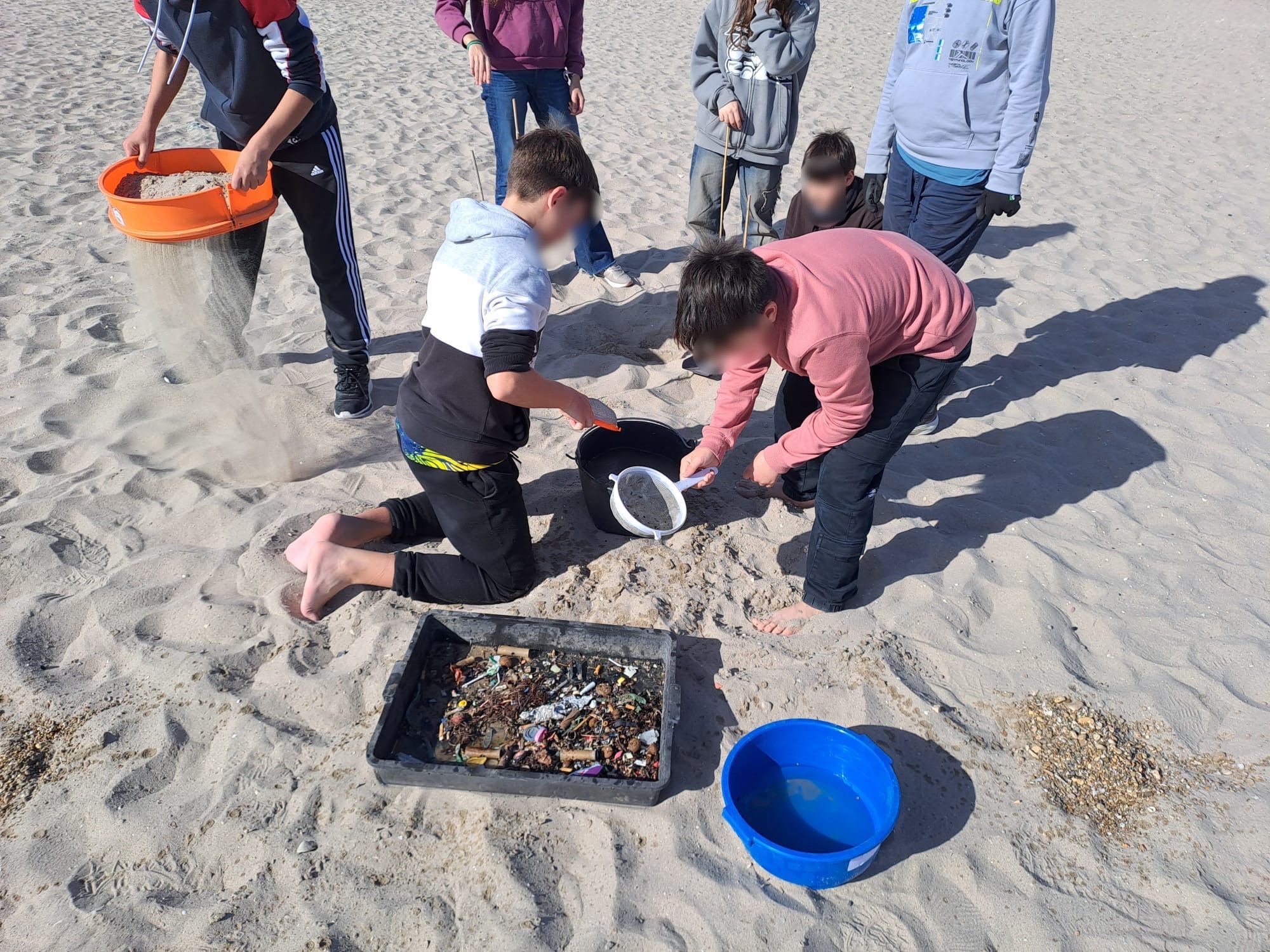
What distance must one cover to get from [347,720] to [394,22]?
10.3 metres

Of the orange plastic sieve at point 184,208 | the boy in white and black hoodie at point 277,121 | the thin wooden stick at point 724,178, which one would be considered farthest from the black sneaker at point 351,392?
the thin wooden stick at point 724,178

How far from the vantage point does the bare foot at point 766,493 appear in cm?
299

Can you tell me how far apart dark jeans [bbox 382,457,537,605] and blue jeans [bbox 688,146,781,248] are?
6.81ft

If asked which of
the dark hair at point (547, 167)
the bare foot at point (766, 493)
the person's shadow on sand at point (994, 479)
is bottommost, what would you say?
the person's shadow on sand at point (994, 479)

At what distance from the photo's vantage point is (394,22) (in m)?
10.0

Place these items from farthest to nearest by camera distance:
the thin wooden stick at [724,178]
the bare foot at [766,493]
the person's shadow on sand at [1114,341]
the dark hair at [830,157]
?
the person's shadow on sand at [1114,341] → the thin wooden stick at [724,178] → the dark hair at [830,157] → the bare foot at [766,493]

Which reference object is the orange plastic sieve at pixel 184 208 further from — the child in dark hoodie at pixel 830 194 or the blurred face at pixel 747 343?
the child in dark hoodie at pixel 830 194

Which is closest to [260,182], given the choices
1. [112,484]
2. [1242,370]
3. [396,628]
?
[112,484]

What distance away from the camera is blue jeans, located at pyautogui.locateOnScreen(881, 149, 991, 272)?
3061 mm

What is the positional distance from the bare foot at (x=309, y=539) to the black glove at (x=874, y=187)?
2.52 metres

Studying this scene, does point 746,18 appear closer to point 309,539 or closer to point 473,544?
point 473,544

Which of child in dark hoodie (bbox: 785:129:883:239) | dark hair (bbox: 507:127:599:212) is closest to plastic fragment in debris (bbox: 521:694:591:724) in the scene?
dark hair (bbox: 507:127:599:212)

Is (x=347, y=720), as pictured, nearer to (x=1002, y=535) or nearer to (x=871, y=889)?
(x=871, y=889)

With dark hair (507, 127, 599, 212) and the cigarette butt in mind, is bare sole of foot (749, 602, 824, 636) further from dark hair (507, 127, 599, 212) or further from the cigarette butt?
dark hair (507, 127, 599, 212)
